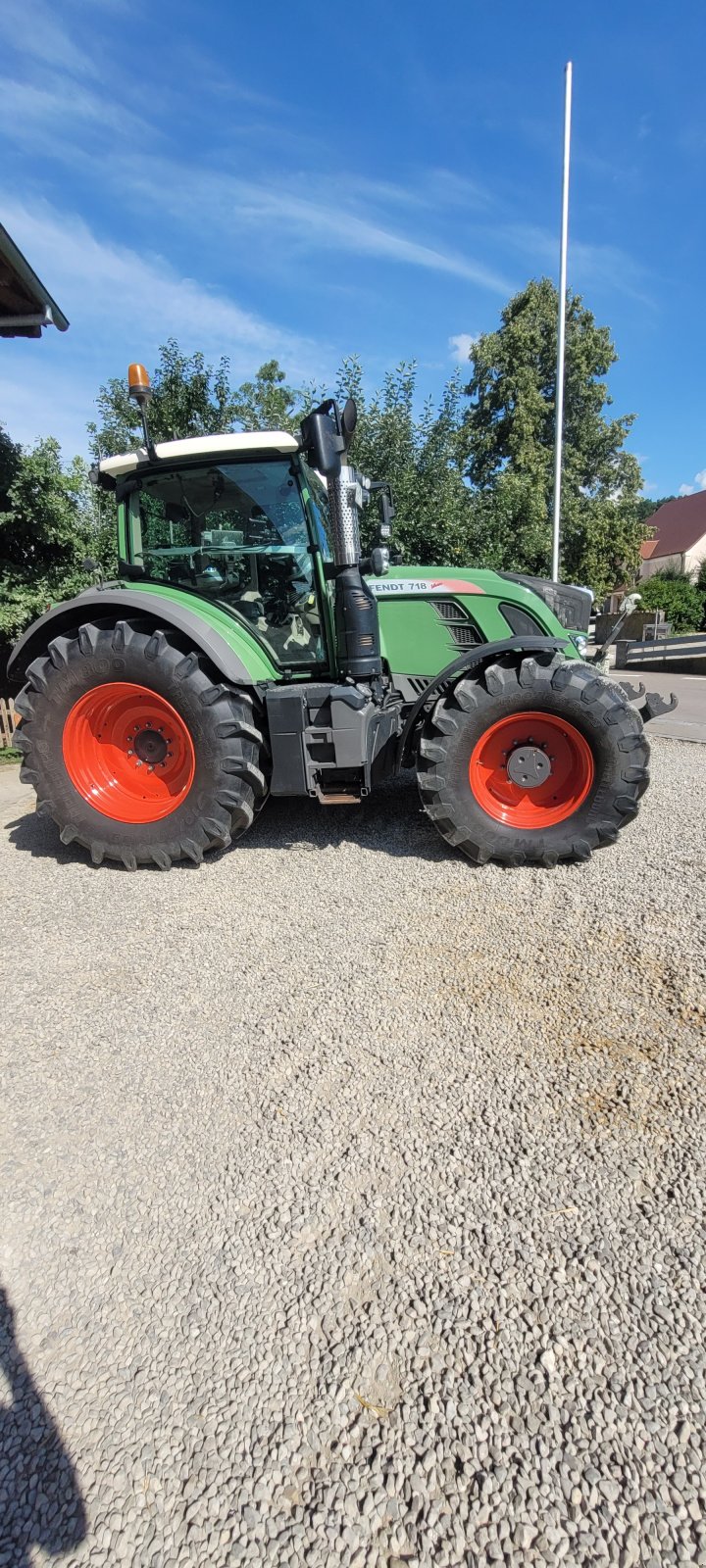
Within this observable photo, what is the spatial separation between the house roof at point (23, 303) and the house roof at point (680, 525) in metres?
39.0

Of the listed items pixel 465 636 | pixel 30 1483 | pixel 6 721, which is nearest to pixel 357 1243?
pixel 30 1483

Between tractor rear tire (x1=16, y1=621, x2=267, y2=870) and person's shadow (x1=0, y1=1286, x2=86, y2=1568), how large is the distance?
237 cm

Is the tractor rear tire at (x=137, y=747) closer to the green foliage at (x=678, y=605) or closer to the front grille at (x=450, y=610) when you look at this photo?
the front grille at (x=450, y=610)

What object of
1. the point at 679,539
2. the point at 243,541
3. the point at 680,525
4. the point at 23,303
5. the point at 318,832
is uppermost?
the point at 680,525

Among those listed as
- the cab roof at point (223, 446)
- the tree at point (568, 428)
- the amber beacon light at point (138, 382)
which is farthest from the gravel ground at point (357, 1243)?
the tree at point (568, 428)

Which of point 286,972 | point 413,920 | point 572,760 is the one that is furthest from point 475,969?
point 572,760

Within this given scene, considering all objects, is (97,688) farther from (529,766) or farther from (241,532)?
(529,766)

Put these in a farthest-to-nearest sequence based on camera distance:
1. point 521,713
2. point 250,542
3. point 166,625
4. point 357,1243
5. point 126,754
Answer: point 126,754 < point 250,542 < point 166,625 < point 521,713 < point 357,1243

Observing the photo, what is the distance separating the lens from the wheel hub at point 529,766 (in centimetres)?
355

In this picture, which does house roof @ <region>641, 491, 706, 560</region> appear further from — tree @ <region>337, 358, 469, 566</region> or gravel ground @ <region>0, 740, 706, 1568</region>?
gravel ground @ <region>0, 740, 706, 1568</region>

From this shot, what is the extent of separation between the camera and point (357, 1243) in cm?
156

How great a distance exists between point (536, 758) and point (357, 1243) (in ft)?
8.16

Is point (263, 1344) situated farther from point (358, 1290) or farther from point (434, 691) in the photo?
point (434, 691)

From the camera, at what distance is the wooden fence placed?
7.11 metres
